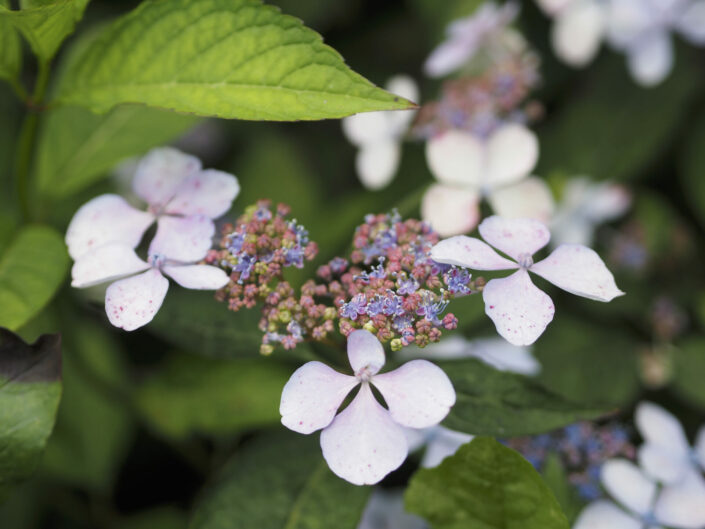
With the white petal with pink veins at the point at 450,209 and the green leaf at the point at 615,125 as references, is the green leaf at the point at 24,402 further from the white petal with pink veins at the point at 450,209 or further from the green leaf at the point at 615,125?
the green leaf at the point at 615,125

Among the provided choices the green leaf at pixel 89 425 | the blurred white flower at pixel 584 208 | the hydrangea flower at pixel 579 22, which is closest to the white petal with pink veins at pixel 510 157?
the blurred white flower at pixel 584 208

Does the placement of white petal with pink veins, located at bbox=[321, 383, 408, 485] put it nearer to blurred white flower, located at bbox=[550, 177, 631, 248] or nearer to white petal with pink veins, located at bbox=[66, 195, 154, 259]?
white petal with pink veins, located at bbox=[66, 195, 154, 259]

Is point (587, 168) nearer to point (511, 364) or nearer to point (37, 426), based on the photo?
point (511, 364)

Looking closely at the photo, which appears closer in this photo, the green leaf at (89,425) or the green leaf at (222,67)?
the green leaf at (222,67)

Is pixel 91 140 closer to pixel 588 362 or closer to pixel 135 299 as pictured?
pixel 135 299

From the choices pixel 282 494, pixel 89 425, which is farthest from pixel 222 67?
pixel 89 425

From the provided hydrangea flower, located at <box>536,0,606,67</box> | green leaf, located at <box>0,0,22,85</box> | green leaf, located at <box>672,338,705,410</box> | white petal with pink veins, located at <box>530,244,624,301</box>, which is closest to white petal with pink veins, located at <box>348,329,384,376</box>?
white petal with pink veins, located at <box>530,244,624,301</box>

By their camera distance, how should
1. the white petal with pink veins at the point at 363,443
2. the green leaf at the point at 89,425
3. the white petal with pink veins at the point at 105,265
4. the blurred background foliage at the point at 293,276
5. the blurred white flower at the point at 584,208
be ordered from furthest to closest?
1. the blurred white flower at the point at 584,208
2. the green leaf at the point at 89,425
3. the blurred background foliage at the point at 293,276
4. the white petal with pink veins at the point at 105,265
5. the white petal with pink veins at the point at 363,443
